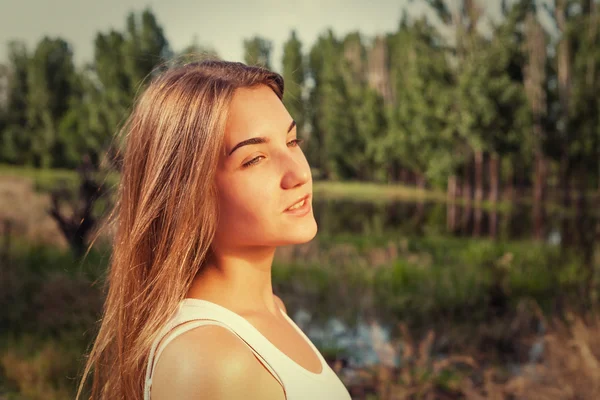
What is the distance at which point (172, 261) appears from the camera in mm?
770

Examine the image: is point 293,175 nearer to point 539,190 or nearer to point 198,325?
point 198,325

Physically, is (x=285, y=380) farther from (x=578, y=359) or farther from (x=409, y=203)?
→ (x=409, y=203)

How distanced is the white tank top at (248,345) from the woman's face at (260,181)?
107mm

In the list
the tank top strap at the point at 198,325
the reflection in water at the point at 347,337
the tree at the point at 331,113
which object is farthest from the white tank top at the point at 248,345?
the tree at the point at 331,113

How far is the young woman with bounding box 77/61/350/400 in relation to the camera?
29.0 inches

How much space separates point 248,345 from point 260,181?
8.2 inches

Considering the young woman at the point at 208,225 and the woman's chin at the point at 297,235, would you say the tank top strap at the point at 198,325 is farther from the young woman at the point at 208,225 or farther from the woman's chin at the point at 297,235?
the woman's chin at the point at 297,235

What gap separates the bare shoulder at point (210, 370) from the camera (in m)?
0.66

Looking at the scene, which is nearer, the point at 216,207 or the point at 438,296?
the point at 216,207

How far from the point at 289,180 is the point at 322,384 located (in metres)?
0.27

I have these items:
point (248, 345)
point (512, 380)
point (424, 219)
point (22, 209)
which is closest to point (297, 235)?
point (248, 345)

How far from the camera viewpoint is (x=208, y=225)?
0.77 meters

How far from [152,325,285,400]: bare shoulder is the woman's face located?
0.15 m

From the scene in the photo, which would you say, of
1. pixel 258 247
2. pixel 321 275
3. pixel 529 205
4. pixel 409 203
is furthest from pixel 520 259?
Answer: pixel 258 247
